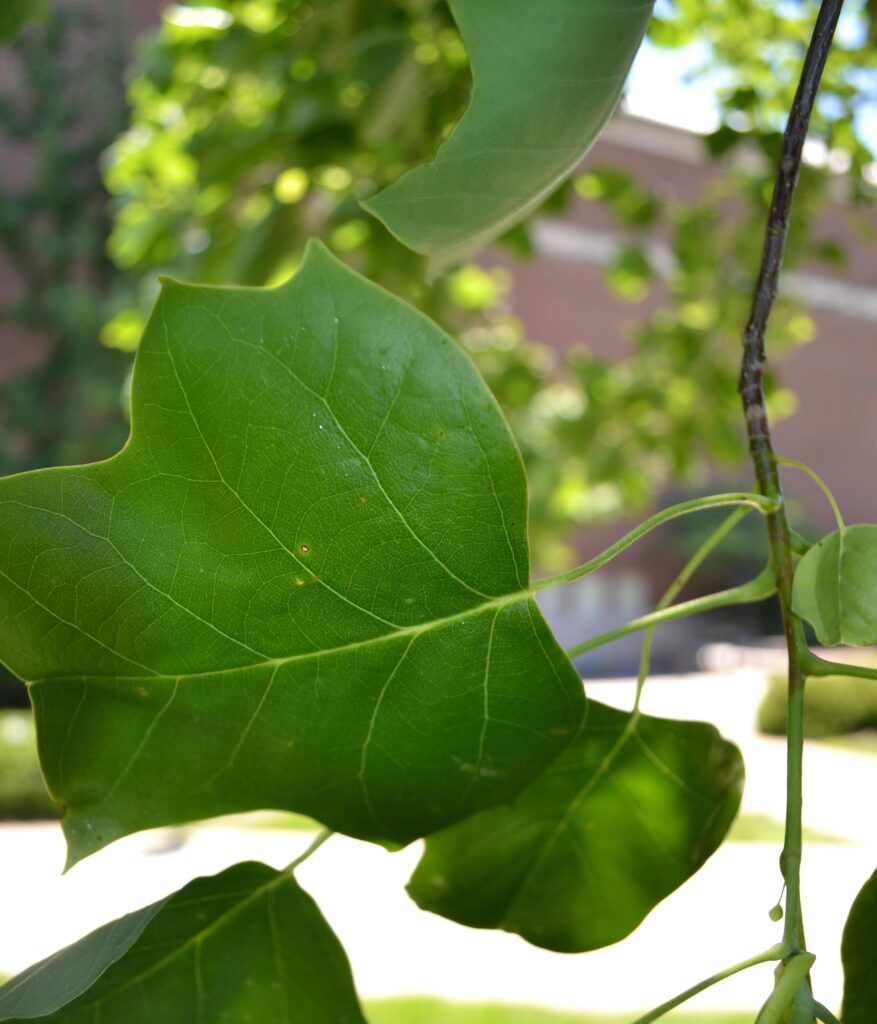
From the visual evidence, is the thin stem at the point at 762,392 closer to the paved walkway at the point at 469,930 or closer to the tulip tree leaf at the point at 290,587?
the tulip tree leaf at the point at 290,587

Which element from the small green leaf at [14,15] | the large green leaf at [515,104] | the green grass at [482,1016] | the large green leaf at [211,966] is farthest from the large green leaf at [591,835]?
the green grass at [482,1016]

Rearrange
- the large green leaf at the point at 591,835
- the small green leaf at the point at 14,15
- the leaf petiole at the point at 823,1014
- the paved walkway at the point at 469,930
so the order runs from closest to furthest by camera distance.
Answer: the leaf petiole at the point at 823,1014
the large green leaf at the point at 591,835
the small green leaf at the point at 14,15
the paved walkway at the point at 469,930

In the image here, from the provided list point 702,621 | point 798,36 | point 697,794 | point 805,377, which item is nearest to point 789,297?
point 798,36

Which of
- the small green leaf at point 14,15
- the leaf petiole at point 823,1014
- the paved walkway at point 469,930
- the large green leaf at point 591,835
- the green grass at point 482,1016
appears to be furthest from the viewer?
the paved walkway at point 469,930

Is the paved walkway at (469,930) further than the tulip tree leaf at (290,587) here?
Yes

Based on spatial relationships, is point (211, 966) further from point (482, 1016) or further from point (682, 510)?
point (482, 1016)

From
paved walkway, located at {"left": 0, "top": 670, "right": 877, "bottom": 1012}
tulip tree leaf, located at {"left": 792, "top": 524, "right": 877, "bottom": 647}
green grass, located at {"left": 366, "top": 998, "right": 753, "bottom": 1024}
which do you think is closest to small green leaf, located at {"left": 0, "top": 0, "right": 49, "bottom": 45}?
tulip tree leaf, located at {"left": 792, "top": 524, "right": 877, "bottom": 647}
